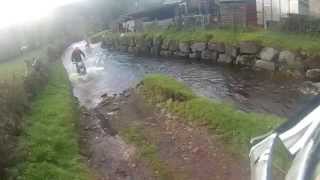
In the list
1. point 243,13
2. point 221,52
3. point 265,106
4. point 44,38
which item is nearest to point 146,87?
point 265,106

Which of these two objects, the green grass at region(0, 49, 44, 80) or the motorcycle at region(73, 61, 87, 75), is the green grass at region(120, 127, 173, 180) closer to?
the green grass at region(0, 49, 44, 80)

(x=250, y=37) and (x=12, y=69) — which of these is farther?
(x=250, y=37)

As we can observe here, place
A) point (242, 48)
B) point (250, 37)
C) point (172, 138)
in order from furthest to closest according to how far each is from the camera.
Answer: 1. point (242, 48)
2. point (250, 37)
3. point (172, 138)

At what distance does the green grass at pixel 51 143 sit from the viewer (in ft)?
39.7

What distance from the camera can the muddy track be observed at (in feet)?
41.2

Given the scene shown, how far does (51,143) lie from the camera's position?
14180mm

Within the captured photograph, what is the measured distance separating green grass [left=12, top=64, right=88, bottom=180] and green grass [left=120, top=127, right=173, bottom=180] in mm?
1876

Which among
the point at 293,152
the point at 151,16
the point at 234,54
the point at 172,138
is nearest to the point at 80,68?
the point at 234,54

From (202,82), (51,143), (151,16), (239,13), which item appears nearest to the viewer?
(51,143)

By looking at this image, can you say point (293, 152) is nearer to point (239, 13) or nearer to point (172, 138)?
point (172, 138)

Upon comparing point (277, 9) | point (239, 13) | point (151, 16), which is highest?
point (277, 9)

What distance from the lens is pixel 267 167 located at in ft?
18.8

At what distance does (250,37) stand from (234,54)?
166 centimetres

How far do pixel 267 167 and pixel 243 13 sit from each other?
3002cm
